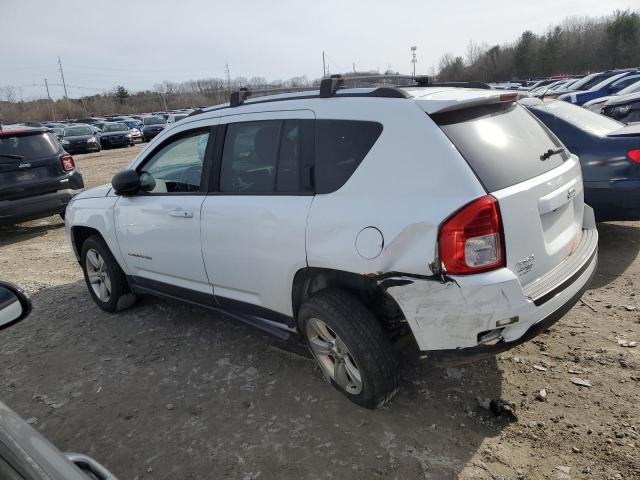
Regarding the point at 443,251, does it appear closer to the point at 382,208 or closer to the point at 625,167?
the point at 382,208

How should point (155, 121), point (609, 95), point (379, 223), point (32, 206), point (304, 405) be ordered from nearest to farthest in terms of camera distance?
point (379, 223)
point (304, 405)
point (32, 206)
point (609, 95)
point (155, 121)

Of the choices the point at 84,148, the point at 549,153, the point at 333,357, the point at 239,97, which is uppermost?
the point at 239,97

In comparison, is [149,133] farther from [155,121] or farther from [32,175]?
[32,175]

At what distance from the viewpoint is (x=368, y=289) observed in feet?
8.94

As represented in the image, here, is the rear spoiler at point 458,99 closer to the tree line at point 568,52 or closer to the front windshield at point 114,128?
the front windshield at point 114,128

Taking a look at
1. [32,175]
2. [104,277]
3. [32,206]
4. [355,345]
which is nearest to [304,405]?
[355,345]

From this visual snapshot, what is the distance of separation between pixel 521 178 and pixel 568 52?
6653cm

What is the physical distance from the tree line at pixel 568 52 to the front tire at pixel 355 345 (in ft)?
192

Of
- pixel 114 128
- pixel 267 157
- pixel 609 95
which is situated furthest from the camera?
pixel 114 128

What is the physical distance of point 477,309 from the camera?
2279 millimetres

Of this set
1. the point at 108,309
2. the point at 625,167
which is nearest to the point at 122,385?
the point at 108,309

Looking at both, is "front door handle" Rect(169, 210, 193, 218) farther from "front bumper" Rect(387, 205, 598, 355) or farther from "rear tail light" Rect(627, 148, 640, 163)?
"rear tail light" Rect(627, 148, 640, 163)

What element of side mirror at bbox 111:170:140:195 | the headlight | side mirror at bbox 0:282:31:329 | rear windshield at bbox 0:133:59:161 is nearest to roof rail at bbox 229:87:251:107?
side mirror at bbox 111:170:140:195

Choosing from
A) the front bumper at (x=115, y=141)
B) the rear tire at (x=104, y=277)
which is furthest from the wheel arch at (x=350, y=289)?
the front bumper at (x=115, y=141)
